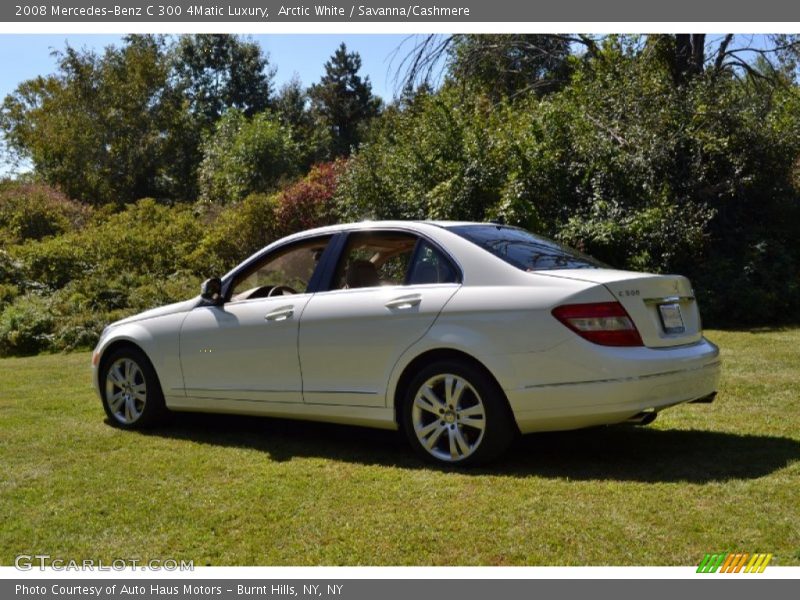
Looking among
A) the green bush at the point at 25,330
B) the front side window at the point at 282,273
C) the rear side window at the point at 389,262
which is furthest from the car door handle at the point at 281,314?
the green bush at the point at 25,330

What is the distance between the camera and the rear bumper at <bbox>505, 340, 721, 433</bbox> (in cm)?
514

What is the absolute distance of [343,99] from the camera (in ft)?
190

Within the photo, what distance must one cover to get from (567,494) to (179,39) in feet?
173

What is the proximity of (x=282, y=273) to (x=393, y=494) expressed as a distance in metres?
2.32

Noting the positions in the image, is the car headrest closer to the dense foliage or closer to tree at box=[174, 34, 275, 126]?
the dense foliage

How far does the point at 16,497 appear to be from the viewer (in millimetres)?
5250

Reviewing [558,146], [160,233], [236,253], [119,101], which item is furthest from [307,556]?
[119,101]

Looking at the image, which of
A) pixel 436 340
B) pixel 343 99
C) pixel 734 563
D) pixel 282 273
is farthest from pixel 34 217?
pixel 343 99

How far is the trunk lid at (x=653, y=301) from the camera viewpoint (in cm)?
529

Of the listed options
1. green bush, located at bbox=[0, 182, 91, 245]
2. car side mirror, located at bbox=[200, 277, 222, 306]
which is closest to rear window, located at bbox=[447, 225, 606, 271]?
car side mirror, located at bbox=[200, 277, 222, 306]

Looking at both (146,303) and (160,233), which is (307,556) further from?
(160,233)

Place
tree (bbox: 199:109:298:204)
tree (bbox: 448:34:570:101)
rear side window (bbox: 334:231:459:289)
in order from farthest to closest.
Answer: tree (bbox: 199:109:298:204), tree (bbox: 448:34:570:101), rear side window (bbox: 334:231:459:289)

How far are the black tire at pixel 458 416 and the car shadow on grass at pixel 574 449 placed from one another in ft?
0.39

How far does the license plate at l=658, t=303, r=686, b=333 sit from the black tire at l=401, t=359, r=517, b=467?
1.09m
